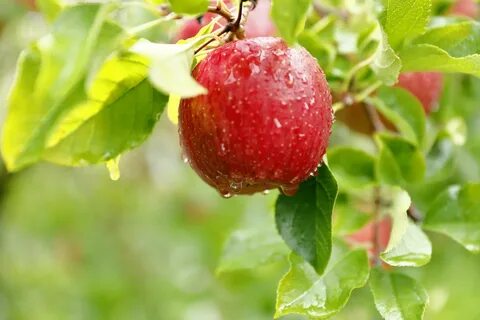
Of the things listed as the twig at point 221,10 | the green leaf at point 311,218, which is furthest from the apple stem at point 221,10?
the green leaf at point 311,218

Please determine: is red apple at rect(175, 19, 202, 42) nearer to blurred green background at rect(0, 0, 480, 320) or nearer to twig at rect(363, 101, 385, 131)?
twig at rect(363, 101, 385, 131)

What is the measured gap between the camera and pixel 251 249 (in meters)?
1.38

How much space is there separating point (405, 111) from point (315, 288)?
373 millimetres

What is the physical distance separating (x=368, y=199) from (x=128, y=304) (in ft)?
4.76

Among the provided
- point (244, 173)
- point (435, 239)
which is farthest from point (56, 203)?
point (244, 173)

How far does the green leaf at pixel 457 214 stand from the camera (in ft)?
4.05

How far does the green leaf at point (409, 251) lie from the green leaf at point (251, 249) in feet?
0.86

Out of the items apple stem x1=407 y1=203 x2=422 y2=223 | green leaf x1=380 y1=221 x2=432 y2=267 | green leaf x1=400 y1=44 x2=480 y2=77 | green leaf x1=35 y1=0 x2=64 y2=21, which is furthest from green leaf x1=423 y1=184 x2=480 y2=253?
green leaf x1=35 y1=0 x2=64 y2=21

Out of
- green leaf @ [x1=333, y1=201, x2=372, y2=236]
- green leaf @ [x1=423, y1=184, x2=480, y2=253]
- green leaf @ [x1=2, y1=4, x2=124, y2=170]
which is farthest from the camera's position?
green leaf @ [x1=333, y1=201, x2=372, y2=236]

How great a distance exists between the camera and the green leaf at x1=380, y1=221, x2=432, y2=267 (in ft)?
3.30

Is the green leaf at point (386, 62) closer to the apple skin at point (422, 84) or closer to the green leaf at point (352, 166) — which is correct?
the green leaf at point (352, 166)

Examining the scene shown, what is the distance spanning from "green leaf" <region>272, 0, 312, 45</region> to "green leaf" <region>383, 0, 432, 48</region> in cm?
15

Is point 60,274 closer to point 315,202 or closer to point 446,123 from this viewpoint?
point 446,123

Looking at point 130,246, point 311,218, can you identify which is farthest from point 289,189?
point 130,246
